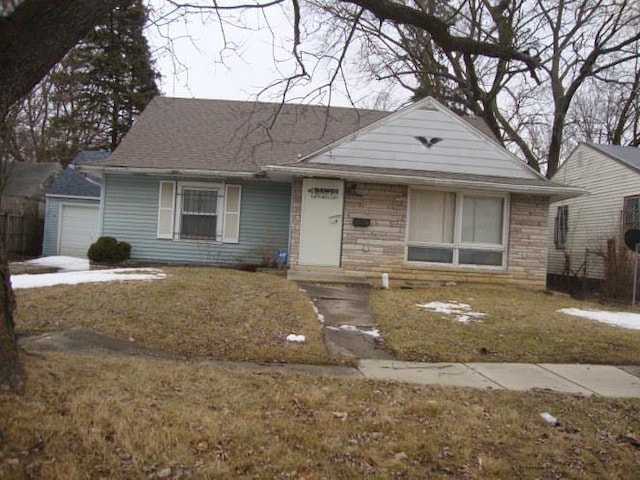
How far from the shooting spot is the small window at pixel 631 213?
18.6 meters

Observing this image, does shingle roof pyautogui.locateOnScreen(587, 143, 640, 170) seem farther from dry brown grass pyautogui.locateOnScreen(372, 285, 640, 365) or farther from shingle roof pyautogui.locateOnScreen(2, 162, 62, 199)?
shingle roof pyautogui.locateOnScreen(2, 162, 62, 199)

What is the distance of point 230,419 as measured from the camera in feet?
13.7

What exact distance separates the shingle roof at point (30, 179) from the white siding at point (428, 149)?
16160mm

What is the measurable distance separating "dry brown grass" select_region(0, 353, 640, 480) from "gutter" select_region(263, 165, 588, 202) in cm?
829

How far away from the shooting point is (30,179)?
80.2 ft

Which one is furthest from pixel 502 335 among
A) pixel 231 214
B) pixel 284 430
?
pixel 231 214

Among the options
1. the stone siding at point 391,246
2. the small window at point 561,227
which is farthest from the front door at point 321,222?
the small window at point 561,227

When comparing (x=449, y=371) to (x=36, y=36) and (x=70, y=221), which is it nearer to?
(x=36, y=36)

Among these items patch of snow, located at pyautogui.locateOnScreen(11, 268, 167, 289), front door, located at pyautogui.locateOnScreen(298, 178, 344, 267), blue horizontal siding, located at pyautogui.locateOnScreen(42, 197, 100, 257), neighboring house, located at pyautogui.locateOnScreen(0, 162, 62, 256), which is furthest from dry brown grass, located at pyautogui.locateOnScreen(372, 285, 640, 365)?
neighboring house, located at pyautogui.locateOnScreen(0, 162, 62, 256)

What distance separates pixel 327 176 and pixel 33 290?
694 cm

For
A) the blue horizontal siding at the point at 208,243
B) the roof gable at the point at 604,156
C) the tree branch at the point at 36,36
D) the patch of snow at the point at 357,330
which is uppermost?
the roof gable at the point at 604,156

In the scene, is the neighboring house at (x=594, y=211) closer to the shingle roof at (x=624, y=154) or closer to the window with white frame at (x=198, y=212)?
the shingle roof at (x=624, y=154)

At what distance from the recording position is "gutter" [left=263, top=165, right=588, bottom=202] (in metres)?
13.1

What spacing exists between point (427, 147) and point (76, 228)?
14.2 m
